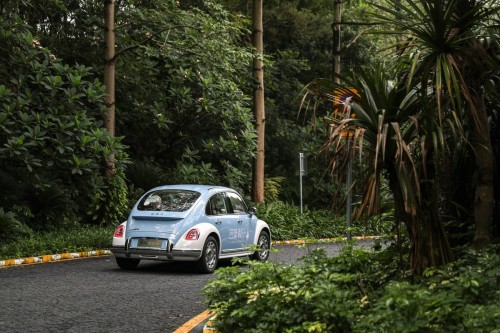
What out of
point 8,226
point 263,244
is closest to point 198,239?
point 263,244

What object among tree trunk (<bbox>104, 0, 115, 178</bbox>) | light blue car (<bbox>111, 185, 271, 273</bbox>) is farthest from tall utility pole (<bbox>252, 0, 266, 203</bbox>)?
light blue car (<bbox>111, 185, 271, 273</bbox>)

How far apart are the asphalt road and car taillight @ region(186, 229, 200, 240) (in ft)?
2.26

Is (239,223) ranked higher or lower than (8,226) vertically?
higher

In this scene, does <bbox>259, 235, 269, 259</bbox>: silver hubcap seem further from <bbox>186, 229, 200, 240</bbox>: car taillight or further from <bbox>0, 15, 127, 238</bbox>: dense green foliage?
<bbox>0, 15, 127, 238</bbox>: dense green foliage

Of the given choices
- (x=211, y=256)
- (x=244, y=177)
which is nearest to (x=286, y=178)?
(x=244, y=177)

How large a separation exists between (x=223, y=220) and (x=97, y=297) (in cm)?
495

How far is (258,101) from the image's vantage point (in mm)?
28094

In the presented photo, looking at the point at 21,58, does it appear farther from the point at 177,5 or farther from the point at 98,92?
the point at 177,5

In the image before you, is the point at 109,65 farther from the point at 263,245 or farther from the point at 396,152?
the point at 396,152

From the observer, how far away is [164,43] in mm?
22984

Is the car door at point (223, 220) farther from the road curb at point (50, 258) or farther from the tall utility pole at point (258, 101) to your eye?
the tall utility pole at point (258, 101)

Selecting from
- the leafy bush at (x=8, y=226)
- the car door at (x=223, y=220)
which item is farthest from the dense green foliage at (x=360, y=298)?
the leafy bush at (x=8, y=226)

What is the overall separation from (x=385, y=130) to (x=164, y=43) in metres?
15.7

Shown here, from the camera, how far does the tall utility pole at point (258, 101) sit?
91.0ft
